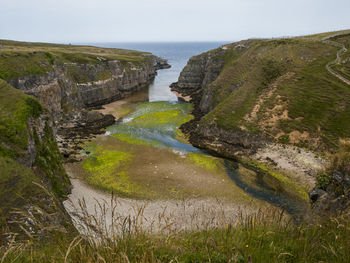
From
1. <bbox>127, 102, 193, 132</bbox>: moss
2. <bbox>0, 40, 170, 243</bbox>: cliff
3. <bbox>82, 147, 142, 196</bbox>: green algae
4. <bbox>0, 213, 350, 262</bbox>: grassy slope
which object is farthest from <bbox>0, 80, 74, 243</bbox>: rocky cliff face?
<bbox>127, 102, 193, 132</bbox>: moss

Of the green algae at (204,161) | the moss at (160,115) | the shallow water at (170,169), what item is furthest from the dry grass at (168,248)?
the moss at (160,115)

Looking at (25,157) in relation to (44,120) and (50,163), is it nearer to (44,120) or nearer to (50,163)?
(50,163)

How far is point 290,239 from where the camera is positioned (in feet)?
19.9

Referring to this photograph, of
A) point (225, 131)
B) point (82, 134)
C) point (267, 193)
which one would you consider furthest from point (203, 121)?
point (82, 134)

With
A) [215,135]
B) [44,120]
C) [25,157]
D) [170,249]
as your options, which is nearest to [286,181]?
[215,135]

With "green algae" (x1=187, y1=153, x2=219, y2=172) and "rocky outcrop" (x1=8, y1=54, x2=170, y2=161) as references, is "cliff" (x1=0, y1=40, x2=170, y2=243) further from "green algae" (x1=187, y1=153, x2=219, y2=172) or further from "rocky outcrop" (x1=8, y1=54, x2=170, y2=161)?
"green algae" (x1=187, y1=153, x2=219, y2=172)

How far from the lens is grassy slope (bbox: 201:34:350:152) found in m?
42.0

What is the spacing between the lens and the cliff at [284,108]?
128 ft

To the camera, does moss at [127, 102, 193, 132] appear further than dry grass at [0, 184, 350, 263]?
Yes

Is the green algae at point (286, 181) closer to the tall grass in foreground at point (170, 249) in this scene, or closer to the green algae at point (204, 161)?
the green algae at point (204, 161)

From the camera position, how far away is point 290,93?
50.5 metres

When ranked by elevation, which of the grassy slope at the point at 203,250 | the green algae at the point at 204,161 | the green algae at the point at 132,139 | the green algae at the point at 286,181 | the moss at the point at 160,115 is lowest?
the green algae at the point at 286,181

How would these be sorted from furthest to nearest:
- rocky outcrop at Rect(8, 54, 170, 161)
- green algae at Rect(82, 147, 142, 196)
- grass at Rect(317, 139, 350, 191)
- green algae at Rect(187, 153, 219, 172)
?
rocky outcrop at Rect(8, 54, 170, 161) < green algae at Rect(187, 153, 219, 172) < green algae at Rect(82, 147, 142, 196) < grass at Rect(317, 139, 350, 191)

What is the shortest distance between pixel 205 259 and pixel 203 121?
4950 cm
